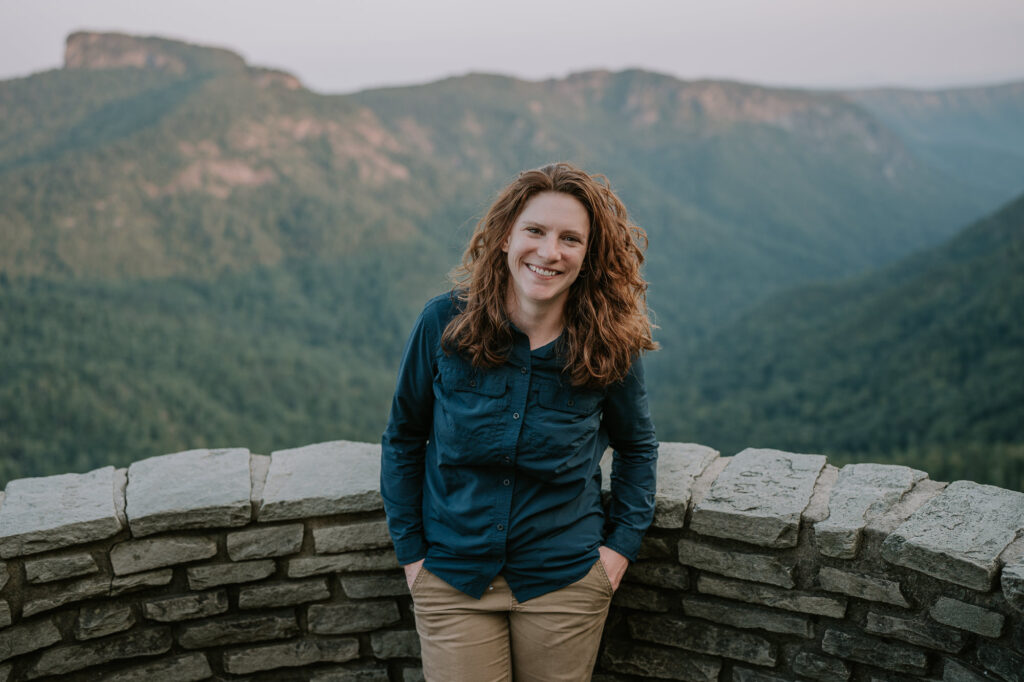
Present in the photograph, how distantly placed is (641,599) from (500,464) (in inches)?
37.5

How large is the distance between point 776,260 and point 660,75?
43.4m

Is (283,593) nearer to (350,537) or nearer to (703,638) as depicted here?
(350,537)

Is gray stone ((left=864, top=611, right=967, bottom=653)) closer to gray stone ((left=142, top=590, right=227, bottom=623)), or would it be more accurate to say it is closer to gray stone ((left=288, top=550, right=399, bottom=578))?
gray stone ((left=288, top=550, right=399, bottom=578))

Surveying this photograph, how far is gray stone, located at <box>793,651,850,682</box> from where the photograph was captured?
2.49 m

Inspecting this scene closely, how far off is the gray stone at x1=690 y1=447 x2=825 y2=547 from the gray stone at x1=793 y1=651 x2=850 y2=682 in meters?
0.41

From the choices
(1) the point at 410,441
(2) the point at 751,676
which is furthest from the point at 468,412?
(2) the point at 751,676

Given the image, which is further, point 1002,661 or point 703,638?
point 703,638

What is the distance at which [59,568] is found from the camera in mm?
2484

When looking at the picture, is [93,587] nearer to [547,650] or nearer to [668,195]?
[547,650]

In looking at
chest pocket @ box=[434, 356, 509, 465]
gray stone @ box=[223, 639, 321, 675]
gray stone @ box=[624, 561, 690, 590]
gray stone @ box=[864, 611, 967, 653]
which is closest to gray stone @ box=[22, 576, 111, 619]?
gray stone @ box=[223, 639, 321, 675]

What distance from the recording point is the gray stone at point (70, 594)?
249 cm

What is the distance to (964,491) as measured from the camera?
253 cm

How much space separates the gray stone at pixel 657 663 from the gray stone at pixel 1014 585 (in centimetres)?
97

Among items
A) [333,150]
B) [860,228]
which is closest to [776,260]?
[860,228]
